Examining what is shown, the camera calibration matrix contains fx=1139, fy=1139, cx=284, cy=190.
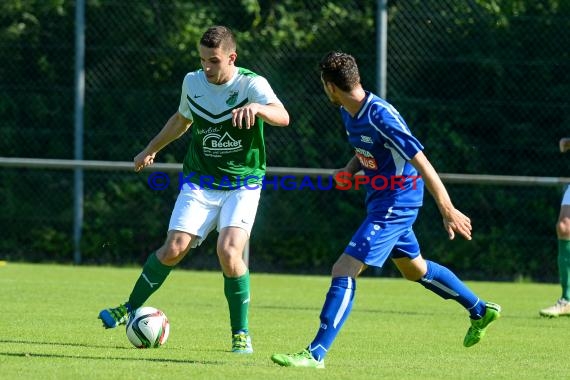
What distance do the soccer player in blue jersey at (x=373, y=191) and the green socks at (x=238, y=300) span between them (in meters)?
0.76

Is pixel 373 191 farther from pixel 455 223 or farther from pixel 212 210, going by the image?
pixel 212 210

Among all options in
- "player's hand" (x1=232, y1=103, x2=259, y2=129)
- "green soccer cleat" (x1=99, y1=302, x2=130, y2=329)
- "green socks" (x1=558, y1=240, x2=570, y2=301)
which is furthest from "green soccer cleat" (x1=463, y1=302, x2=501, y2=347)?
"green socks" (x1=558, y1=240, x2=570, y2=301)

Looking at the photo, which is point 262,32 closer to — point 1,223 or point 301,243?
point 301,243

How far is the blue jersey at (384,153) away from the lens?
235 inches

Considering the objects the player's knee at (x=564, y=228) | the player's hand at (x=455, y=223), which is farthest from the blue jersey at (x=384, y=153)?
the player's knee at (x=564, y=228)

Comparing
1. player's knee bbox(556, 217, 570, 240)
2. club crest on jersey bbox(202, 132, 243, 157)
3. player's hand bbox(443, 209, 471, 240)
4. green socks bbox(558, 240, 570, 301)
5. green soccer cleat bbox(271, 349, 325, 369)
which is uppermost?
player's hand bbox(443, 209, 471, 240)

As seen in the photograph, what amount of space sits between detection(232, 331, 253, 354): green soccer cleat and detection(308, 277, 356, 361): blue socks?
2.59ft

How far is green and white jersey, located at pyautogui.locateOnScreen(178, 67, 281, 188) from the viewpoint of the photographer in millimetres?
6891

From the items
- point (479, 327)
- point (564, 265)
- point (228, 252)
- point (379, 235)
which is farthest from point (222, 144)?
point (564, 265)

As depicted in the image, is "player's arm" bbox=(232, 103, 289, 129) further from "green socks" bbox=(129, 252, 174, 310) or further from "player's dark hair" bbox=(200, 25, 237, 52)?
"green socks" bbox=(129, 252, 174, 310)

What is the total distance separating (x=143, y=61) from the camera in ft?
47.0

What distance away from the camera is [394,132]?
5949mm

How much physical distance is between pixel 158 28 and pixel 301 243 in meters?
3.26

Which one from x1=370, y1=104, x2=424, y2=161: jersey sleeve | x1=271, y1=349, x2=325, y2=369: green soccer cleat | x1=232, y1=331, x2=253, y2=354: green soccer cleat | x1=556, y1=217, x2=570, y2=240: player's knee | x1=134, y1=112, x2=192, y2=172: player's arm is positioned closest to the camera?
x1=271, y1=349, x2=325, y2=369: green soccer cleat
